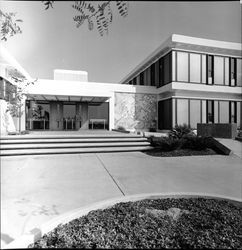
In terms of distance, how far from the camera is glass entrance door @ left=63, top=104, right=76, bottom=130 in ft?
58.6

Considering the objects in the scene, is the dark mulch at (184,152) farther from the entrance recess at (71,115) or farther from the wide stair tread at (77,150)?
the entrance recess at (71,115)

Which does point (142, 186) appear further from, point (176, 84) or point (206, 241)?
point (176, 84)

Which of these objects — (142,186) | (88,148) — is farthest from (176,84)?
(142,186)

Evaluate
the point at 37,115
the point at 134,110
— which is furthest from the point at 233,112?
the point at 37,115

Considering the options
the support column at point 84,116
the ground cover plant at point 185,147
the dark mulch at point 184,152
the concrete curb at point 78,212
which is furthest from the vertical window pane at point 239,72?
the concrete curb at point 78,212

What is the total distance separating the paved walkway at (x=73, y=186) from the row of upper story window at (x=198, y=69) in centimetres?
1137

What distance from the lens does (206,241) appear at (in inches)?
77.0

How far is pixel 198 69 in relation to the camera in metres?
15.6

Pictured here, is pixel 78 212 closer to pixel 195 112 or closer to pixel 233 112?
pixel 195 112

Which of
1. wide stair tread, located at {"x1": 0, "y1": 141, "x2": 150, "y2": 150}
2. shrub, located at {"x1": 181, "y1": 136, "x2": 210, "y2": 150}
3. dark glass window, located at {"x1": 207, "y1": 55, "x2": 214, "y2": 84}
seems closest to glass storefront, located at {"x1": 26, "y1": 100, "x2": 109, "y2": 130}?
dark glass window, located at {"x1": 207, "y1": 55, "x2": 214, "y2": 84}

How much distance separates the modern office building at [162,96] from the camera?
1491cm

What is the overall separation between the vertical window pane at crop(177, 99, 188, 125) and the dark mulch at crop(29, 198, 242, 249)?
12920 millimetres

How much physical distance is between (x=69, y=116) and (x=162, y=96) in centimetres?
816

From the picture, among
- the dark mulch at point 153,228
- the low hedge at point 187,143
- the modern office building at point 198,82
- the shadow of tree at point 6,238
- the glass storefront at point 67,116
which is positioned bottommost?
the dark mulch at point 153,228
